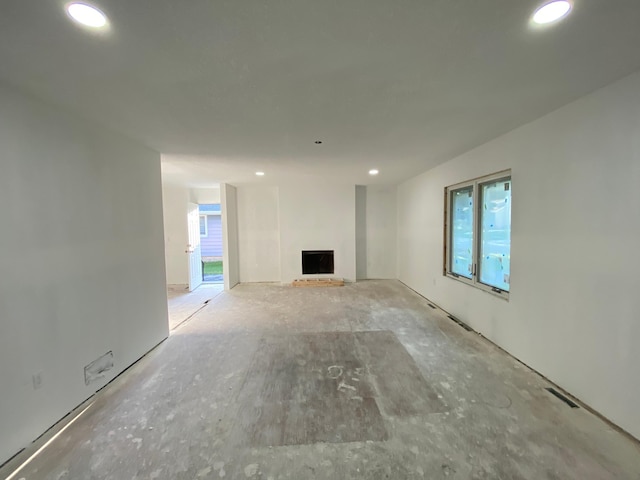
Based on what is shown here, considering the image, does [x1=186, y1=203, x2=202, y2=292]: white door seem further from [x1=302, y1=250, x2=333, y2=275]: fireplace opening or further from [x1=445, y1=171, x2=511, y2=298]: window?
[x1=445, y1=171, x2=511, y2=298]: window

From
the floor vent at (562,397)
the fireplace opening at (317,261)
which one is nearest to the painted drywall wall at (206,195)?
the fireplace opening at (317,261)

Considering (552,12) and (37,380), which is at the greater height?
(552,12)

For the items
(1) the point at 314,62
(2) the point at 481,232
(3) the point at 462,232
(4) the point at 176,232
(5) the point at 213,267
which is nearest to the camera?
(1) the point at 314,62

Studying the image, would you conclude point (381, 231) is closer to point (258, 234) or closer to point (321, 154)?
point (258, 234)

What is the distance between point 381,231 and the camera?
6926 millimetres

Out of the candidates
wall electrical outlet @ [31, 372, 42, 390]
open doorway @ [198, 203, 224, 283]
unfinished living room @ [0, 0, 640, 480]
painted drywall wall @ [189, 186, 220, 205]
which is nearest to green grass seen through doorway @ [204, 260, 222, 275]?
open doorway @ [198, 203, 224, 283]

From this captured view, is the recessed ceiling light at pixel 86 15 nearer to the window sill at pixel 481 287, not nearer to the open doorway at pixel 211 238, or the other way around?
the window sill at pixel 481 287

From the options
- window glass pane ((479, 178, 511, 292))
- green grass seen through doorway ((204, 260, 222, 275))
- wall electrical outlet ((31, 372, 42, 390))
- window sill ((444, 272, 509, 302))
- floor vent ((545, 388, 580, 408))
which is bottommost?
green grass seen through doorway ((204, 260, 222, 275))

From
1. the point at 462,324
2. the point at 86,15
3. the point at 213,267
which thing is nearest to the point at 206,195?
the point at 213,267

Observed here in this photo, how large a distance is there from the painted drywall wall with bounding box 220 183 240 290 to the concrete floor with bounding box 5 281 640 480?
9.35ft

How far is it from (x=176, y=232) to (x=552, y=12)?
22.9 feet

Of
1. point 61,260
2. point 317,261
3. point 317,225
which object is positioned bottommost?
point 317,261

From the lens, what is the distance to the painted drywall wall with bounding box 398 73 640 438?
1.83 meters

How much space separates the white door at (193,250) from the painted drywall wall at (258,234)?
101 centimetres
